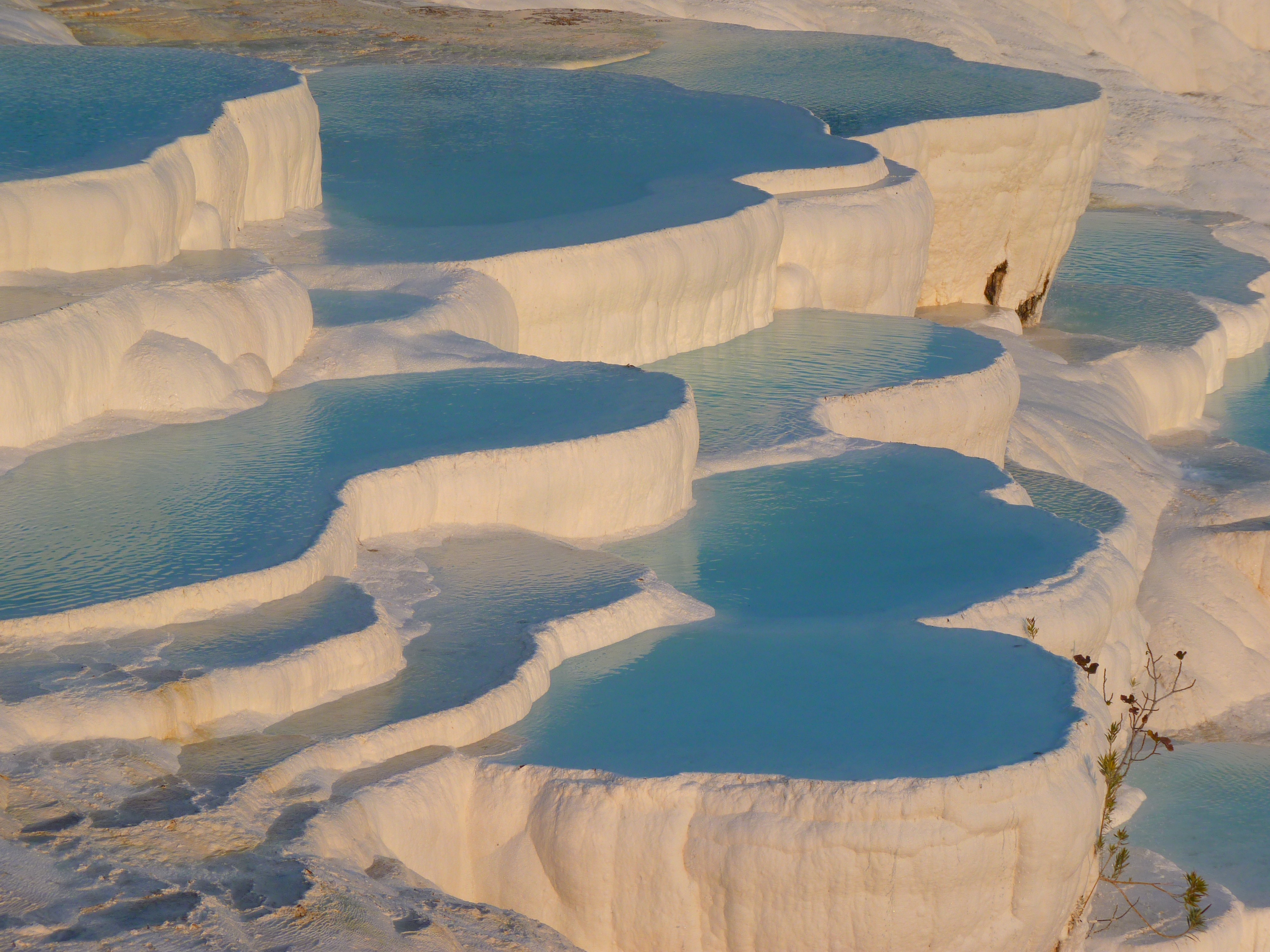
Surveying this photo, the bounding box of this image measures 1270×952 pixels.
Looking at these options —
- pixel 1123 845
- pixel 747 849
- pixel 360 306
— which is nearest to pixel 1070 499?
pixel 1123 845

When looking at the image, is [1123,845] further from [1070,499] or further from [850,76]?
[850,76]

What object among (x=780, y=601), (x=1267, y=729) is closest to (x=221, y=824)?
(x=780, y=601)

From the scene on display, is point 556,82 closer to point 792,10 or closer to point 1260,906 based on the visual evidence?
point 792,10

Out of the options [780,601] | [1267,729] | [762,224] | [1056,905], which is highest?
[762,224]

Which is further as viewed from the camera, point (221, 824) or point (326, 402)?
point (326, 402)

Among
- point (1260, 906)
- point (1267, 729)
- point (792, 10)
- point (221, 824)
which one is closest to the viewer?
point (221, 824)

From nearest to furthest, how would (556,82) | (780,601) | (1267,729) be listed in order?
(780,601)
(1267,729)
(556,82)

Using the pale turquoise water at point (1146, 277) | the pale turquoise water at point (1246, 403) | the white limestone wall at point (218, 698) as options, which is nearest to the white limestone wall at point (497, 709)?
the white limestone wall at point (218, 698)
